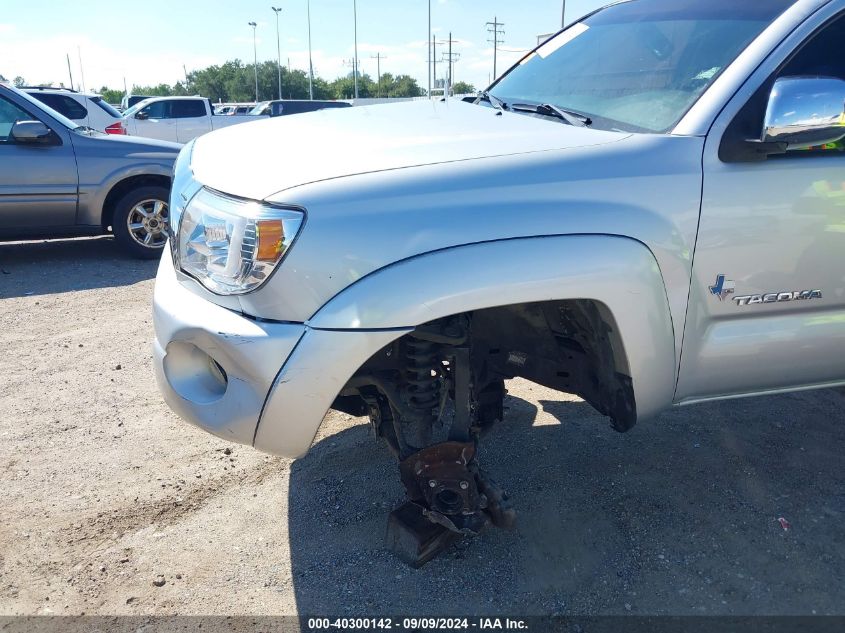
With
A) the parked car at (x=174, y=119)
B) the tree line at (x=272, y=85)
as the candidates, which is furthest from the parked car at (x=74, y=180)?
the tree line at (x=272, y=85)

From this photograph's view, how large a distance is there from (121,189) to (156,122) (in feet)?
41.7

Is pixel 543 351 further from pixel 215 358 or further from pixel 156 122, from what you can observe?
pixel 156 122

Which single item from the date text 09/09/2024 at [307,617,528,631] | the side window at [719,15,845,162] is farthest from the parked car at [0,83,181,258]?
the side window at [719,15,845,162]

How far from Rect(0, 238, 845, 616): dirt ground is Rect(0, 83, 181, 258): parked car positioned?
2.95 meters

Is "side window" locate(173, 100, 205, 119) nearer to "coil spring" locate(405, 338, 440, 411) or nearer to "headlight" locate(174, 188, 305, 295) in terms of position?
"headlight" locate(174, 188, 305, 295)

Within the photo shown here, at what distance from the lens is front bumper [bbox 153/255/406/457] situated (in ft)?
6.27

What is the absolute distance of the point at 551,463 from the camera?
3.10 metres

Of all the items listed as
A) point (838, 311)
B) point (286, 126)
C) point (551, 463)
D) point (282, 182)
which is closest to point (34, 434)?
point (286, 126)

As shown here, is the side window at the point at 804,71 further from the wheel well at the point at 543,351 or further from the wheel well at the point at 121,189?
the wheel well at the point at 121,189

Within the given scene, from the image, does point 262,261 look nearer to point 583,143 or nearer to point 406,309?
point 406,309

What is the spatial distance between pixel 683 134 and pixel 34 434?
3.16 m

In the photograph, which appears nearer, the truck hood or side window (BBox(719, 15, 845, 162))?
the truck hood

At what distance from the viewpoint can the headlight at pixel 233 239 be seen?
1.91 metres

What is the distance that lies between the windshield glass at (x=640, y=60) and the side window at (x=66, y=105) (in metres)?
11.4
